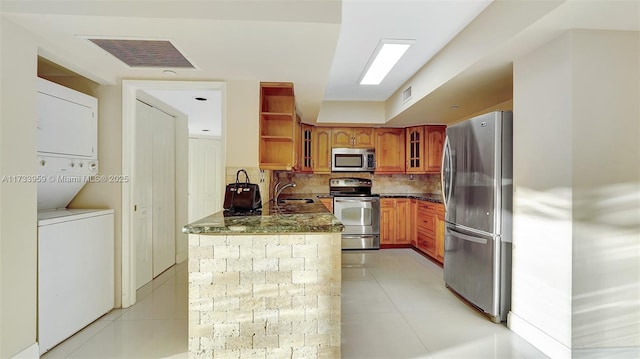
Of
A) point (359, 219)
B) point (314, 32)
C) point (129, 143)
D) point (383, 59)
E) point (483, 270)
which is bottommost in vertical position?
point (483, 270)

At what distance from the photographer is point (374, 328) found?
8.11ft

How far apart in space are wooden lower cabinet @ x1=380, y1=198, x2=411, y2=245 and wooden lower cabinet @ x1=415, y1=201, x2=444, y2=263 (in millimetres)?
229

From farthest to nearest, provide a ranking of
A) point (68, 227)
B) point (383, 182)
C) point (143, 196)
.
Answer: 1. point (383, 182)
2. point (143, 196)
3. point (68, 227)

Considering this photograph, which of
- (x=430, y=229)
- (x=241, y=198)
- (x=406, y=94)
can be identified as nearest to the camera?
(x=241, y=198)

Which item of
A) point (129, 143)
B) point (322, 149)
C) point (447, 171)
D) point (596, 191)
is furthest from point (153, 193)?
point (596, 191)

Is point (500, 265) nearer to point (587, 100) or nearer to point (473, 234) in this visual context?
point (473, 234)

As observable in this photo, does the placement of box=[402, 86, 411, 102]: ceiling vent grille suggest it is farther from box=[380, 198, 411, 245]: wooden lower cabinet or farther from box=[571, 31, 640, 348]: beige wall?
box=[571, 31, 640, 348]: beige wall

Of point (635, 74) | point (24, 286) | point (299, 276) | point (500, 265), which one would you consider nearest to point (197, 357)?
point (299, 276)

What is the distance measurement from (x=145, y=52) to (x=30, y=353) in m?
2.11

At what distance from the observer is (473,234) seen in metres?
2.78

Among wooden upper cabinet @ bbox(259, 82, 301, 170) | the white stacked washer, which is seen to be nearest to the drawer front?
wooden upper cabinet @ bbox(259, 82, 301, 170)

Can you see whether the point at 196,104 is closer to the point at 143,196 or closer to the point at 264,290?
the point at 143,196

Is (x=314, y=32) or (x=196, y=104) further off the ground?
(x=196, y=104)

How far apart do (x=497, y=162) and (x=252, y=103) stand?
2.20 m
